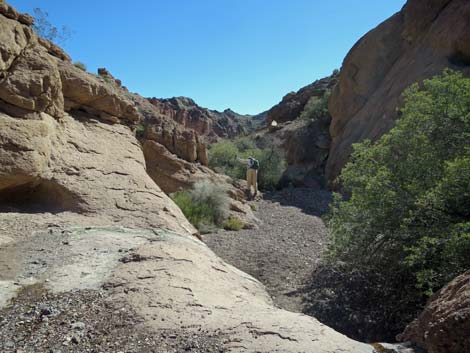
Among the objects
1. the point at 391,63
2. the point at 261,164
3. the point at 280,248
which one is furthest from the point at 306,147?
the point at 280,248

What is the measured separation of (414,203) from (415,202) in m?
0.28

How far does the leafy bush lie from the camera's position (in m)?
5.39

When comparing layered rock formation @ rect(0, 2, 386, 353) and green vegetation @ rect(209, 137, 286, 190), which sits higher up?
green vegetation @ rect(209, 137, 286, 190)

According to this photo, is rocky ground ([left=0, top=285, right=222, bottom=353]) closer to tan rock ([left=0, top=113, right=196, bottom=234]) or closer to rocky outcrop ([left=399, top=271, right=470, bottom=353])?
rocky outcrop ([left=399, top=271, right=470, bottom=353])

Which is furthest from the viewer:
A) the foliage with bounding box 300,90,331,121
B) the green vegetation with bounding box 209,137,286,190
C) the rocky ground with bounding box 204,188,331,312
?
the foliage with bounding box 300,90,331,121

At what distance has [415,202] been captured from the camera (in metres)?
5.82

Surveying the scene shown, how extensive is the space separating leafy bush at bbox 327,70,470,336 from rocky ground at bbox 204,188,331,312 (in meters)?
1.25

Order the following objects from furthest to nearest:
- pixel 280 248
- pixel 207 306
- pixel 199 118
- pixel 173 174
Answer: pixel 199 118, pixel 173 174, pixel 280 248, pixel 207 306

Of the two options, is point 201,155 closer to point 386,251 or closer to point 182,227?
Result: point 182,227

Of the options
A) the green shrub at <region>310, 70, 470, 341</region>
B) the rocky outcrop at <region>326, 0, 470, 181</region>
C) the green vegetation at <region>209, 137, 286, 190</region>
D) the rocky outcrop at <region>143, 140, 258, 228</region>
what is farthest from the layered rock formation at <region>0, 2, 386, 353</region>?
the green vegetation at <region>209, 137, 286, 190</region>

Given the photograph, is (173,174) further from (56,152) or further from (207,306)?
(207,306)

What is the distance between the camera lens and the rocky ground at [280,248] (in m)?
8.15

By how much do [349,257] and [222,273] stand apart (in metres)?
2.55

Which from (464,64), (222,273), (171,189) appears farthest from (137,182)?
(464,64)
